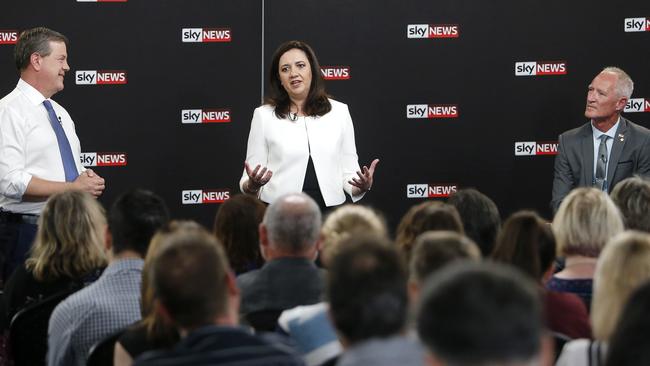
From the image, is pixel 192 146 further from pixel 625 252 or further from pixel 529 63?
pixel 625 252

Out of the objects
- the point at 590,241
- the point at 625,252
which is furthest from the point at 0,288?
the point at 625,252

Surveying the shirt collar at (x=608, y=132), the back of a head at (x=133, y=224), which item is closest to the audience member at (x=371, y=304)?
the back of a head at (x=133, y=224)

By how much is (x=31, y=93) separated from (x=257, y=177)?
1.45 m

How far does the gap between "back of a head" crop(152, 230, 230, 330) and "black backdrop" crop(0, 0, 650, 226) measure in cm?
506

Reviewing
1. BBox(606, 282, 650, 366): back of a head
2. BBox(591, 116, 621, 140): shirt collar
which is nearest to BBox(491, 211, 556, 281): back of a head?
BBox(606, 282, 650, 366): back of a head

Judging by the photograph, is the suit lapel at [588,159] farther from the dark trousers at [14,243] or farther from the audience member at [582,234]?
the dark trousers at [14,243]

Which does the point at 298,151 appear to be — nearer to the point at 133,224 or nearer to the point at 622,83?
the point at 622,83

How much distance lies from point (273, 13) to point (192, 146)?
3.59 ft

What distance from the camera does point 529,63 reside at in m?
7.51

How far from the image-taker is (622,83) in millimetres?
6965

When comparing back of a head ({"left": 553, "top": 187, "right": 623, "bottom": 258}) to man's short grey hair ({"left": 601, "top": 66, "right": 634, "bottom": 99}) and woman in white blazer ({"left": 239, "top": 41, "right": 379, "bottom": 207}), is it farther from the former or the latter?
man's short grey hair ({"left": 601, "top": 66, "right": 634, "bottom": 99})

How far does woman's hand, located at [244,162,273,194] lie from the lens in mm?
5574

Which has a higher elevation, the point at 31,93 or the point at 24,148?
the point at 31,93

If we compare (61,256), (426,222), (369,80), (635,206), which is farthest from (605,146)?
(61,256)
